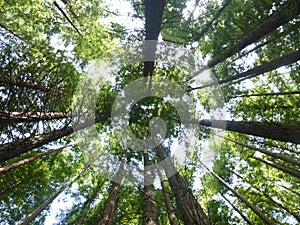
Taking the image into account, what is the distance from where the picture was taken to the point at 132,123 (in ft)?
30.0

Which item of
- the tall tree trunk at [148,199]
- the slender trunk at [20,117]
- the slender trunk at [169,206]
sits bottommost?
the slender trunk at [169,206]

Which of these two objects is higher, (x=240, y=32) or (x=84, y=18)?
(x=84, y=18)

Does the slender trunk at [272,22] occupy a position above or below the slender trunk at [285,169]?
above

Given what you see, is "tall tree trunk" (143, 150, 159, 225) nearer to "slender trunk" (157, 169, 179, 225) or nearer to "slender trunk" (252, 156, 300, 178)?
"slender trunk" (157, 169, 179, 225)

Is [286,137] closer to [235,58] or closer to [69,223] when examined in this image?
[235,58]

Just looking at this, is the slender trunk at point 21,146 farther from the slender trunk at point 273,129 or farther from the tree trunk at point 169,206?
the slender trunk at point 273,129

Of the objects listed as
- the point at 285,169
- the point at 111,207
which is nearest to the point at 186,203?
the point at 111,207

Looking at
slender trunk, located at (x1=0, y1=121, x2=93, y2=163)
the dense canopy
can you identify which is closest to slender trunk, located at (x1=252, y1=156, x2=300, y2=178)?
the dense canopy

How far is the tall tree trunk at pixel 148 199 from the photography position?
599cm

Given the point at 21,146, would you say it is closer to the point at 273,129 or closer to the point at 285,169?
the point at 273,129

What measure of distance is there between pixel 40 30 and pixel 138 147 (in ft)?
21.1

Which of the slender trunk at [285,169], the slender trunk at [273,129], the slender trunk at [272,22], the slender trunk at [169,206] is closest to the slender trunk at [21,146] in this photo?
the slender trunk at [169,206]

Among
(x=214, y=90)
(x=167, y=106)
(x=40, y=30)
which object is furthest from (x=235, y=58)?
(x=40, y=30)

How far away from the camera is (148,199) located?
712 cm
